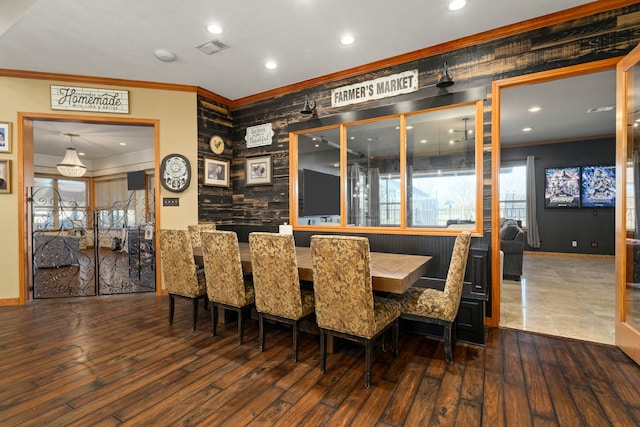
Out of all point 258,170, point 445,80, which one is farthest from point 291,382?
point 258,170

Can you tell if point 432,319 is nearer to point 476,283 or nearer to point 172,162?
point 476,283

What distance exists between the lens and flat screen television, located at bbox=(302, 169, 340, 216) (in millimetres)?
4121

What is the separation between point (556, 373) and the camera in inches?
83.2

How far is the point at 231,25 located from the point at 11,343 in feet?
11.4

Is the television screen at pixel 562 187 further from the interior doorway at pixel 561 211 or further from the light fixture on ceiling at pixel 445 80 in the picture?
the light fixture on ceiling at pixel 445 80

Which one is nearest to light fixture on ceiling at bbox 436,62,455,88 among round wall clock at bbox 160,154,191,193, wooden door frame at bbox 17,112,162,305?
round wall clock at bbox 160,154,191,193

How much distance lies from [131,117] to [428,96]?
3796mm

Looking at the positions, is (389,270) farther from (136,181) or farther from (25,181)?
(136,181)

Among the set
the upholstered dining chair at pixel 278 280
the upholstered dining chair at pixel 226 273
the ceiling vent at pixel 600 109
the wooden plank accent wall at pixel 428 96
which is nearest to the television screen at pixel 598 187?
the ceiling vent at pixel 600 109

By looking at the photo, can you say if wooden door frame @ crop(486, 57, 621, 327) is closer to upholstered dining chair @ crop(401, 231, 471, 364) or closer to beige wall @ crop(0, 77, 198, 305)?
upholstered dining chair @ crop(401, 231, 471, 364)

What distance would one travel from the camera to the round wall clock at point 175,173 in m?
4.14

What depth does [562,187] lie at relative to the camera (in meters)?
7.25

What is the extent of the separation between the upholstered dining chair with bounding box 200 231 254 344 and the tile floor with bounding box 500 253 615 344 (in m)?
2.56

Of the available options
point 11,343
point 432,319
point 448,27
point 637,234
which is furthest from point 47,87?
point 637,234
